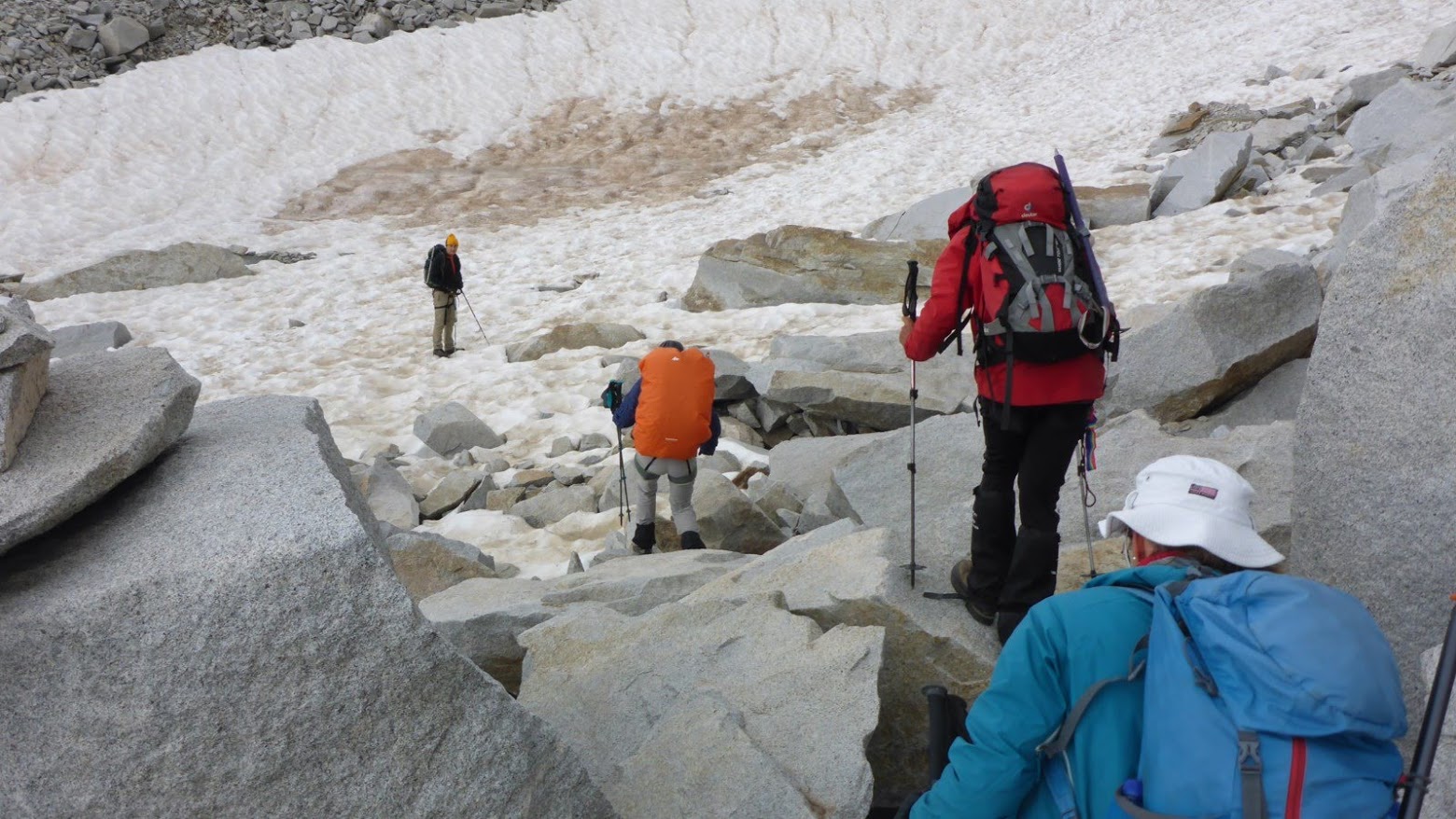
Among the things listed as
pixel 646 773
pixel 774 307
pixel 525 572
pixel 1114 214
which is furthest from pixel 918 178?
pixel 646 773

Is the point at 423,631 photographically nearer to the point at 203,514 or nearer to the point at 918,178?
the point at 203,514

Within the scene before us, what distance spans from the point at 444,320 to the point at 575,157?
991 cm

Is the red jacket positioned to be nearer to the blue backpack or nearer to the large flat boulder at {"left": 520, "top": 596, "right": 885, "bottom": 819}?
the large flat boulder at {"left": 520, "top": 596, "right": 885, "bottom": 819}

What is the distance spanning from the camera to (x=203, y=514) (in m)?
3.05

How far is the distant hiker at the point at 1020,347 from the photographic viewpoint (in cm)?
423

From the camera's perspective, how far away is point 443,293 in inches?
568

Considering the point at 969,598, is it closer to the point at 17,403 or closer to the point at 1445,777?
the point at 1445,777

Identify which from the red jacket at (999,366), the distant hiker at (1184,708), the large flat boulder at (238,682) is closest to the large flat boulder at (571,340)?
the red jacket at (999,366)

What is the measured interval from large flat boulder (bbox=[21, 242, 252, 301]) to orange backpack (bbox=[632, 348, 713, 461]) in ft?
41.7

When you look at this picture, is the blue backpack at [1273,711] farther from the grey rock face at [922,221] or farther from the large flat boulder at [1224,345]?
the grey rock face at [922,221]

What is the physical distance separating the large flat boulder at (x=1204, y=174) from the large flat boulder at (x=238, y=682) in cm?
1386

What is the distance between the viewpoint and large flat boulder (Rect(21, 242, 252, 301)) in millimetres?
16859

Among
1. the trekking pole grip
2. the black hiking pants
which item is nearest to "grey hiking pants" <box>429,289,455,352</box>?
the trekking pole grip

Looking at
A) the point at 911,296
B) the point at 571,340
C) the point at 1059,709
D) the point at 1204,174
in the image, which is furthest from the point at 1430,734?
the point at 1204,174
